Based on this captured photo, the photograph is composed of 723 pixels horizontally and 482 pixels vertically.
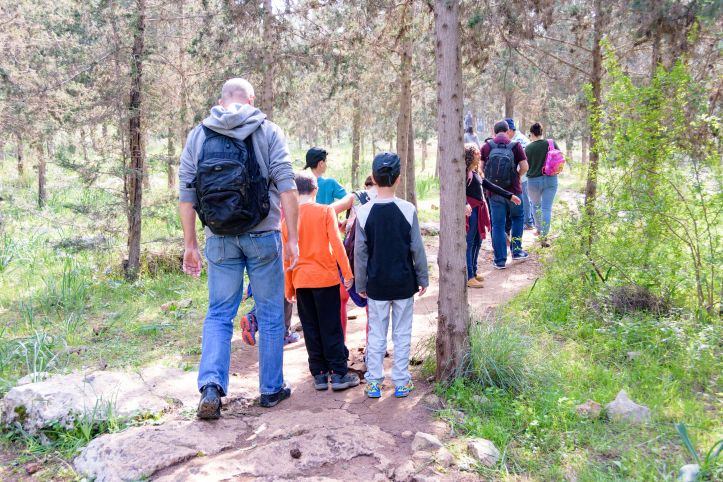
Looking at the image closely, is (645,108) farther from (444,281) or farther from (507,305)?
(444,281)

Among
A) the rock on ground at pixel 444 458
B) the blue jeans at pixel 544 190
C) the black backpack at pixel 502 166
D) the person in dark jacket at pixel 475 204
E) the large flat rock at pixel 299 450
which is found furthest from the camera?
the blue jeans at pixel 544 190

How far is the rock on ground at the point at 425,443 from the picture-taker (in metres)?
3.45

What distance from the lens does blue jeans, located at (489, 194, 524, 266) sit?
27.0 feet

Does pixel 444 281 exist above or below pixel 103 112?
below

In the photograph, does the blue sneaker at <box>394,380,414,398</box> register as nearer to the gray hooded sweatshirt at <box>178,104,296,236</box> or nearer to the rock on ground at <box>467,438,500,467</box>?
the rock on ground at <box>467,438,500,467</box>

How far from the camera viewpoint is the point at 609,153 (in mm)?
6152

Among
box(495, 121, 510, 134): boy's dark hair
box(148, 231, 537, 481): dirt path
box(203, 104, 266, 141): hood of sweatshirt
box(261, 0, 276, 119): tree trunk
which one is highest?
box(261, 0, 276, 119): tree trunk

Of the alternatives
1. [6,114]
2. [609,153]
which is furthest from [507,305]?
[6,114]

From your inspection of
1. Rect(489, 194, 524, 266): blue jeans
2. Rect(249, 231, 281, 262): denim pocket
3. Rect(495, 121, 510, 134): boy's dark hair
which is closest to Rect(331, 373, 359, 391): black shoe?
Rect(249, 231, 281, 262): denim pocket

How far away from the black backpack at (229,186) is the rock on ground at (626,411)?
2.68 m

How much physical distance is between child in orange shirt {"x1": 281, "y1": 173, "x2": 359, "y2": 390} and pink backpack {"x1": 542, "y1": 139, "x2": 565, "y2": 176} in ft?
19.6

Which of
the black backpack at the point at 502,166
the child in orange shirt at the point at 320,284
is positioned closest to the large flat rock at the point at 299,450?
the child in orange shirt at the point at 320,284

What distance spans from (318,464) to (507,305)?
4.05 meters

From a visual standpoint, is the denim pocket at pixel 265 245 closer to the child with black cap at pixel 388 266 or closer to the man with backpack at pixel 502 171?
the child with black cap at pixel 388 266
